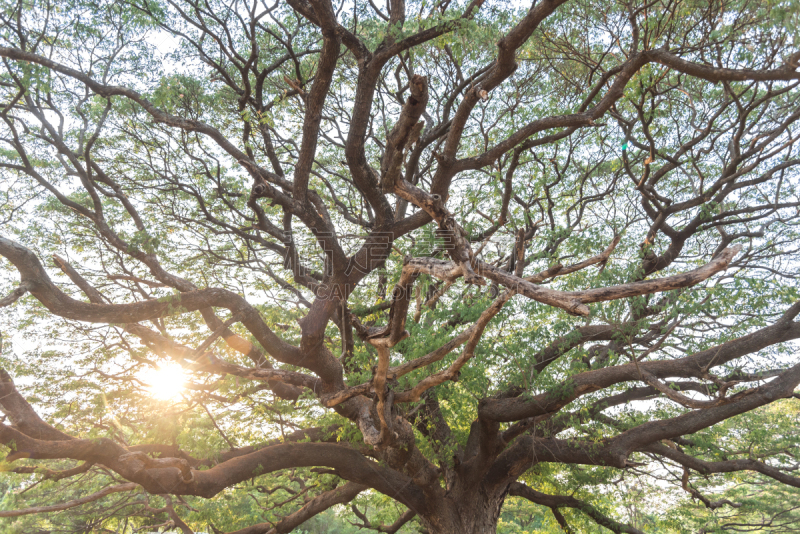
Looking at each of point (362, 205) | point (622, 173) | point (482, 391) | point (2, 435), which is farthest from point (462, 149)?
point (2, 435)

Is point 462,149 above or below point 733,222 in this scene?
above

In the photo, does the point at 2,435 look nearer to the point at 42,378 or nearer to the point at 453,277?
the point at 42,378

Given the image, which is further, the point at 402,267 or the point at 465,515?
the point at 465,515

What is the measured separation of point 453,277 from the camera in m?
3.39

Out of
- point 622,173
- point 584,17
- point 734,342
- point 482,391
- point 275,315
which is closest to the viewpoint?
point 734,342

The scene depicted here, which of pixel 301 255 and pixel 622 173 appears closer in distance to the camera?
pixel 301 255

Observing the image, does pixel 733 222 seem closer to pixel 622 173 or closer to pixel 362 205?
pixel 622 173

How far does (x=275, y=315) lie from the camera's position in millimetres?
6973

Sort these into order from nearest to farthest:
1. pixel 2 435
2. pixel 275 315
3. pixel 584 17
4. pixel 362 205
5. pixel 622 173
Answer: pixel 2 435
pixel 584 17
pixel 275 315
pixel 622 173
pixel 362 205

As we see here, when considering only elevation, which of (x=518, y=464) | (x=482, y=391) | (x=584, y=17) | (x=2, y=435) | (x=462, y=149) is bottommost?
(x=2, y=435)

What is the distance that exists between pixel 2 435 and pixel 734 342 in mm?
7934

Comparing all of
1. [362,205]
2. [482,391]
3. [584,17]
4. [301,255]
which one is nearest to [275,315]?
[301,255]

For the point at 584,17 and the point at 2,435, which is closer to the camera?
the point at 2,435

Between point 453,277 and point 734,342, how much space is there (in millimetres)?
4342
